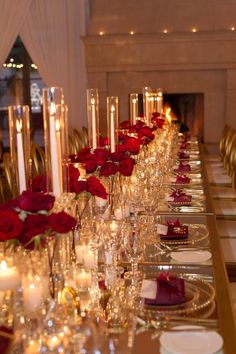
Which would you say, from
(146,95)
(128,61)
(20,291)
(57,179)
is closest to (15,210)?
(20,291)

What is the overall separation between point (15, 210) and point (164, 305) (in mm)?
532

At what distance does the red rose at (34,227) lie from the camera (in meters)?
1.44

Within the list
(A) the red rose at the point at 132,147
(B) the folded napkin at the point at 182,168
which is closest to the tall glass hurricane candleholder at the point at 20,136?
(A) the red rose at the point at 132,147

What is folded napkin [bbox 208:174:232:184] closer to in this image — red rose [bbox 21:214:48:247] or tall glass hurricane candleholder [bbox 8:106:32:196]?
tall glass hurricane candleholder [bbox 8:106:32:196]

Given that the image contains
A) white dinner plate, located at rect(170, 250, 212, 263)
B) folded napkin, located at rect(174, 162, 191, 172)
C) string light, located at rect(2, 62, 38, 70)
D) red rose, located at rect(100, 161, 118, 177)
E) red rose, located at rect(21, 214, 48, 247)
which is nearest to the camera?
red rose, located at rect(21, 214, 48, 247)

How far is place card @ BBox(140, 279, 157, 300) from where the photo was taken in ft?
5.71

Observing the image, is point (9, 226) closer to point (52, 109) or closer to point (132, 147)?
point (52, 109)

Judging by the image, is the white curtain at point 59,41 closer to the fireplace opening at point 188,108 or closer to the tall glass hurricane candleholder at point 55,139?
the fireplace opening at point 188,108

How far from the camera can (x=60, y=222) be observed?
4.73 ft

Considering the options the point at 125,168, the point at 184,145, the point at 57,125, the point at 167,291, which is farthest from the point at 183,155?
the point at 167,291

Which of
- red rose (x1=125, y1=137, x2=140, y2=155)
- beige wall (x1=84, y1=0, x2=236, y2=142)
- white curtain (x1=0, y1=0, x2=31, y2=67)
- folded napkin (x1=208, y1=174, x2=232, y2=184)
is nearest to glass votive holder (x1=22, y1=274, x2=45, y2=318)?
red rose (x1=125, y1=137, x2=140, y2=155)

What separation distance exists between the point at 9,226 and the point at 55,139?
47 cm

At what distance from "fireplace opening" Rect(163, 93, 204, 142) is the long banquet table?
5288 mm

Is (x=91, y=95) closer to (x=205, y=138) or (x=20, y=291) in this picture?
(x=20, y=291)
